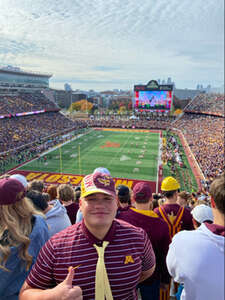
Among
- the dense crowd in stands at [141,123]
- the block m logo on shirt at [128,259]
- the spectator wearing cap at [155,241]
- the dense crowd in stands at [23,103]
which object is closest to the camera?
the block m logo on shirt at [128,259]

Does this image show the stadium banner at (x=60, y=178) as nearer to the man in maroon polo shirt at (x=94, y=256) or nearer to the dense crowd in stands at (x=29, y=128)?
the dense crowd in stands at (x=29, y=128)

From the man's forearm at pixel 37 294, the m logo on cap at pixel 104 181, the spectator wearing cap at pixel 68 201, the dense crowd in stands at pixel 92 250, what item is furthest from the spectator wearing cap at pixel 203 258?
the spectator wearing cap at pixel 68 201

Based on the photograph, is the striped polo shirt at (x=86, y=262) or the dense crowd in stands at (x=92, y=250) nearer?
the dense crowd in stands at (x=92, y=250)

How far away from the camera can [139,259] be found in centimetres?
201

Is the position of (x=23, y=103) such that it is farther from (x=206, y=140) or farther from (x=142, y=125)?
(x=206, y=140)

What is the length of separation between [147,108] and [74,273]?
57.3 m

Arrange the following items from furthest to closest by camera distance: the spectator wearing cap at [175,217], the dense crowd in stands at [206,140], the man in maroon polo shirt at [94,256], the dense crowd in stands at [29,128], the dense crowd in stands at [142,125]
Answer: the dense crowd in stands at [29,128] < the dense crowd in stands at [142,125] < the dense crowd in stands at [206,140] < the spectator wearing cap at [175,217] < the man in maroon polo shirt at [94,256]

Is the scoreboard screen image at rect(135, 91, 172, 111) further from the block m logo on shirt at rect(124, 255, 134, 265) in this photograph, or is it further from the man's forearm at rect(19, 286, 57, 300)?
the man's forearm at rect(19, 286, 57, 300)

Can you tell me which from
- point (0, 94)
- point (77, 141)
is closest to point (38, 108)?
point (0, 94)

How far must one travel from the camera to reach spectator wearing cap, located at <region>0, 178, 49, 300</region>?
90.1 inches

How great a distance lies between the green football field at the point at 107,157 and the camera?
25328 mm

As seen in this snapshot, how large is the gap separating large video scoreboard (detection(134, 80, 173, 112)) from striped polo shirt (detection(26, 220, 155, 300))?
56.5 m

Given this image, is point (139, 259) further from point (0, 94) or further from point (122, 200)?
point (0, 94)

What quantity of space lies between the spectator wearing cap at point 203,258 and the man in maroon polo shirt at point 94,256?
15.3 inches
